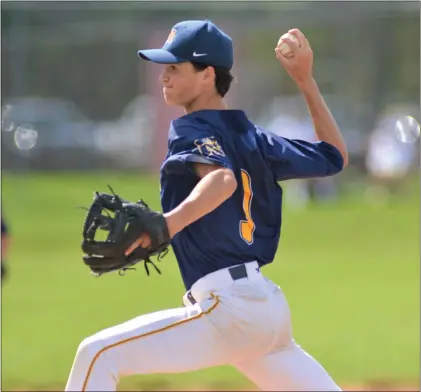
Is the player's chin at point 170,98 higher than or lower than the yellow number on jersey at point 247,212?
higher

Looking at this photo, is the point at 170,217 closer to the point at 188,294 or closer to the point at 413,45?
the point at 188,294

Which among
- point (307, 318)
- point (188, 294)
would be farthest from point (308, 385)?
point (307, 318)

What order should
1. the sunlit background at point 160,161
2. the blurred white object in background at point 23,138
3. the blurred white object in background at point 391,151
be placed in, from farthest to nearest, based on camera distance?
the blurred white object in background at point 391,151 → the blurred white object in background at point 23,138 → the sunlit background at point 160,161

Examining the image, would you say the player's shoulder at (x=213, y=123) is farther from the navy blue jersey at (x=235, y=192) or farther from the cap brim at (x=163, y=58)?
the cap brim at (x=163, y=58)

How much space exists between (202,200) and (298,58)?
94 cm

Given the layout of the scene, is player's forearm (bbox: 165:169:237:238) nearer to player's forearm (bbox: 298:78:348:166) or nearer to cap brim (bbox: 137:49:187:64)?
cap brim (bbox: 137:49:187:64)

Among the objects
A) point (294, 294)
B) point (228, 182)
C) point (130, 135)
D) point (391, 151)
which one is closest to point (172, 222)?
point (228, 182)

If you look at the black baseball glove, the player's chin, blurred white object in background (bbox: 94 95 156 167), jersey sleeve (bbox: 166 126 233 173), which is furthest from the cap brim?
blurred white object in background (bbox: 94 95 156 167)

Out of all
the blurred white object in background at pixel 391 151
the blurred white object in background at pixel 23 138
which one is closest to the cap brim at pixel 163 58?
the blurred white object in background at pixel 23 138

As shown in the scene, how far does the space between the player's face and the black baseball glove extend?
0.43 meters

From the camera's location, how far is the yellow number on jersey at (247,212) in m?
3.47

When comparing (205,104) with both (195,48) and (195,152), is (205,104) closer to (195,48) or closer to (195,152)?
(195,48)

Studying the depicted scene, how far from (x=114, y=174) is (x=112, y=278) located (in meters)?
12.8

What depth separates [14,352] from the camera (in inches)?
315
